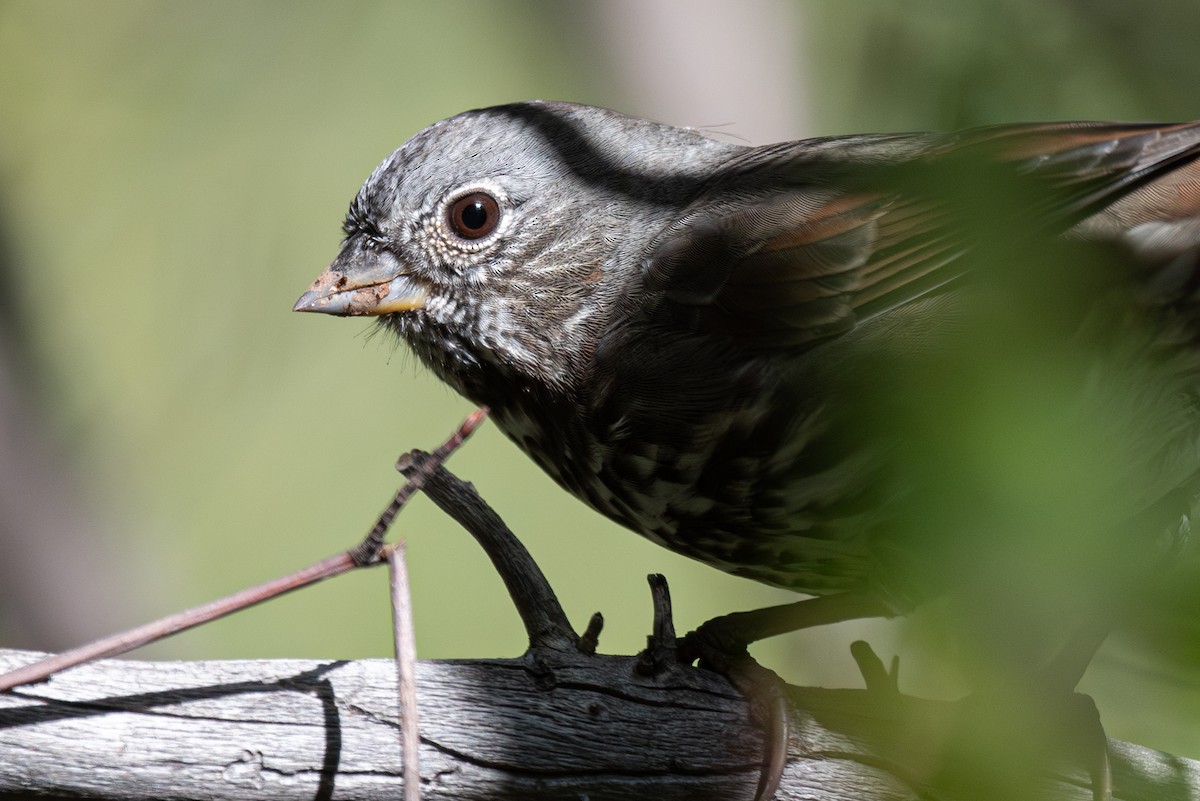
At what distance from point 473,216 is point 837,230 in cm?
67

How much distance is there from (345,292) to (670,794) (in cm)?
106

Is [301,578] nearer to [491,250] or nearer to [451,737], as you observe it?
[451,737]

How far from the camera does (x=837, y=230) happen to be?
1990mm

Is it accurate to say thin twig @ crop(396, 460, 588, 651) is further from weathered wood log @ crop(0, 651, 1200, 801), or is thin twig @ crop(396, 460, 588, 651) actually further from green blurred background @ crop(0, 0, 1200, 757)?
green blurred background @ crop(0, 0, 1200, 757)

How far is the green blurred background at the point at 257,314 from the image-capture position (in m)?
3.80

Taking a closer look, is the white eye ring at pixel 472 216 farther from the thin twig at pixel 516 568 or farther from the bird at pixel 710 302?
the thin twig at pixel 516 568

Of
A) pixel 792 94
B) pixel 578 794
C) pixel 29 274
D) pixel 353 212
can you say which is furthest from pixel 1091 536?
pixel 29 274

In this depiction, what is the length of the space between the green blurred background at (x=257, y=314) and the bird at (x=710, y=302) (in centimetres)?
102

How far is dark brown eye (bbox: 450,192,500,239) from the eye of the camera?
2.16 metres

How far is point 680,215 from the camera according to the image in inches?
85.4

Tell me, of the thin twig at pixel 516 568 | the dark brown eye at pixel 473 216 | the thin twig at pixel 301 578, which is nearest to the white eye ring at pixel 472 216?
the dark brown eye at pixel 473 216

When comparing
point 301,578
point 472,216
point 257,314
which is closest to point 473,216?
point 472,216

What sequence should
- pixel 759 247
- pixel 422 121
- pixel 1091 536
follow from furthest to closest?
pixel 422 121 < pixel 759 247 < pixel 1091 536

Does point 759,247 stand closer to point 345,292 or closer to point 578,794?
point 345,292
